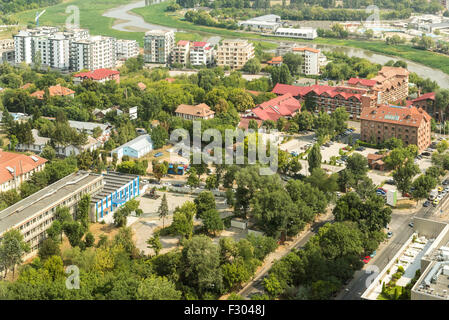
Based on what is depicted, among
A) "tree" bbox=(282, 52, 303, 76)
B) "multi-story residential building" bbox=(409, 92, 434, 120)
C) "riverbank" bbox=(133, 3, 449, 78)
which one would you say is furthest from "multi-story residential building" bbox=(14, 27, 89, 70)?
"multi-story residential building" bbox=(409, 92, 434, 120)

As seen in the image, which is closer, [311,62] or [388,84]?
[388,84]

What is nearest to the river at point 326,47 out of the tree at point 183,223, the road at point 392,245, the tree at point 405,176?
the tree at point 405,176

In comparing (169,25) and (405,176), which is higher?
(169,25)

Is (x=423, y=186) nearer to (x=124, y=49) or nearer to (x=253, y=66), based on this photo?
(x=253, y=66)

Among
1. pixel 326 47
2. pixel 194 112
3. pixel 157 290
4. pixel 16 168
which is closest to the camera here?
pixel 157 290

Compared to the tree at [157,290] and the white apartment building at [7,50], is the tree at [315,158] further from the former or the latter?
the white apartment building at [7,50]

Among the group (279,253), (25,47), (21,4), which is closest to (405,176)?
(279,253)

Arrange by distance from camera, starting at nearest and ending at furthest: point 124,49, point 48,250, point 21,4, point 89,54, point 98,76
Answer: point 48,250 < point 98,76 < point 89,54 < point 124,49 < point 21,4

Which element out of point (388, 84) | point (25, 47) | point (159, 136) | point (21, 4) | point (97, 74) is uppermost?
point (21, 4)
